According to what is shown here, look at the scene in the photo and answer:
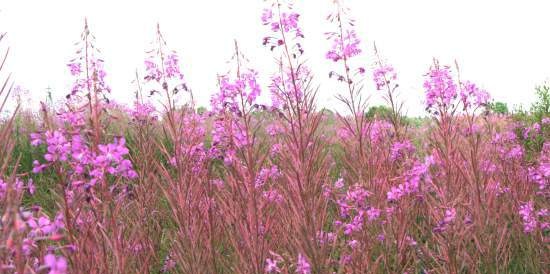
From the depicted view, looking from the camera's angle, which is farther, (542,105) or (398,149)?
(542,105)

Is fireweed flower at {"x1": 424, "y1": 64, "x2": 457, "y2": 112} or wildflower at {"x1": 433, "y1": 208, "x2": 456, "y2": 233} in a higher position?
fireweed flower at {"x1": 424, "y1": 64, "x2": 457, "y2": 112}

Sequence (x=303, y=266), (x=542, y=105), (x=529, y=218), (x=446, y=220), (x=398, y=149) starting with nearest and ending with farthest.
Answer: (x=303, y=266)
(x=446, y=220)
(x=529, y=218)
(x=398, y=149)
(x=542, y=105)

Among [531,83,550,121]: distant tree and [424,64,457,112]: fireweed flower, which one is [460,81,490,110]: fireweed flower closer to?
[424,64,457,112]: fireweed flower

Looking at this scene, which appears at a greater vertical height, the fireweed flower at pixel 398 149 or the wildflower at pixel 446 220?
the fireweed flower at pixel 398 149

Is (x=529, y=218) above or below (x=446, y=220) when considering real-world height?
below

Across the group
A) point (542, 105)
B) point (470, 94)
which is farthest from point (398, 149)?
point (542, 105)

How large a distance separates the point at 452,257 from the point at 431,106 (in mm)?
1726

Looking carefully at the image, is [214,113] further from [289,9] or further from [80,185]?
[80,185]

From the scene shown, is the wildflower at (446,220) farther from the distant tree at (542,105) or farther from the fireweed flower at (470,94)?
the distant tree at (542,105)

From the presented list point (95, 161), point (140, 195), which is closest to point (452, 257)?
point (95, 161)

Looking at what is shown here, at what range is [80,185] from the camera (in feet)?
8.16

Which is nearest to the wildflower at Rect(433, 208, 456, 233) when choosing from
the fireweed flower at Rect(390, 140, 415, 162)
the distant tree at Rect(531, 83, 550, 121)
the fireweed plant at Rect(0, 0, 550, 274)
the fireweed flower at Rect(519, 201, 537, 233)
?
the fireweed plant at Rect(0, 0, 550, 274)

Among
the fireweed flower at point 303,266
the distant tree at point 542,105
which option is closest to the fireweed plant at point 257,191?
the fireweed flower at point 303,266

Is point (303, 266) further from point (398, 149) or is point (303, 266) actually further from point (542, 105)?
point (542, 105)
